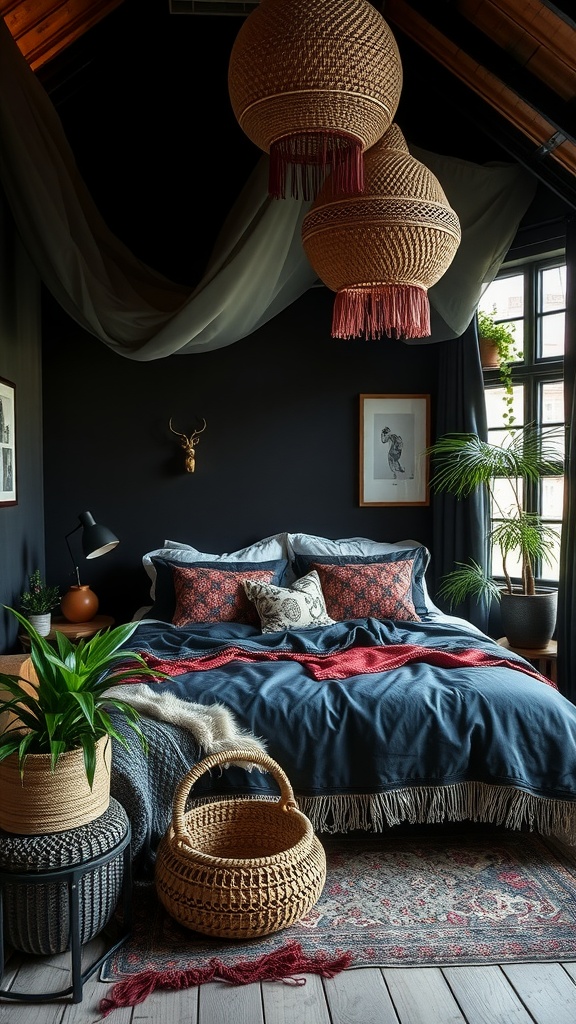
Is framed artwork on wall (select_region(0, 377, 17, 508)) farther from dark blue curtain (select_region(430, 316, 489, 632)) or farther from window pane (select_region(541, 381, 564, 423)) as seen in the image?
window pane (select_region(541, 381, 564, 423))

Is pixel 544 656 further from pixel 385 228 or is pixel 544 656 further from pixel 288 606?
pixel 385 228

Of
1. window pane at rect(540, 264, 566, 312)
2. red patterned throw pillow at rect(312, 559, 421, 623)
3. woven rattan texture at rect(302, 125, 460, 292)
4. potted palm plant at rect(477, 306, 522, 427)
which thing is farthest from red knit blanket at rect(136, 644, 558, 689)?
window pane at rect(540, 264, 566, 312)

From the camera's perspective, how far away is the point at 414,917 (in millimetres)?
2529

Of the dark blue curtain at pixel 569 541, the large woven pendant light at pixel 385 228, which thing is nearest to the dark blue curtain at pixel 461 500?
the dark blue curtain at pixel 569 541

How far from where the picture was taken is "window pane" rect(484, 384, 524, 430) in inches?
194

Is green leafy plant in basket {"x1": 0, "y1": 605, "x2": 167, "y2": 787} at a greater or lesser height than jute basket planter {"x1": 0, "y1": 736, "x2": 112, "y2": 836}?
greater

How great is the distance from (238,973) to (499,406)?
3589 mm

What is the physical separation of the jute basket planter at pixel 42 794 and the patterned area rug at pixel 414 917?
452 mm

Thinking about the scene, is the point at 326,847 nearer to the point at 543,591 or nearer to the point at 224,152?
the point at 543,591

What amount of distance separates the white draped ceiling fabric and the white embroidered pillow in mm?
1202

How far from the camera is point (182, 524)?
5020 millimetres

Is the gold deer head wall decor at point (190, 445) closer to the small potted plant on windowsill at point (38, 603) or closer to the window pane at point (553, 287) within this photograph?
the small potted plant on windowsill at point (38, 603)

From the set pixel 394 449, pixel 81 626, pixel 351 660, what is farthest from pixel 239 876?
pixel 394 449

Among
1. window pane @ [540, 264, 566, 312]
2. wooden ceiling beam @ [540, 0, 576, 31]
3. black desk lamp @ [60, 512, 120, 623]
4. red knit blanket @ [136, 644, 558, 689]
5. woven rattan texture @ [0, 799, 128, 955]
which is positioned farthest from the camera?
window pane @ [540, 264, 566, 312]
